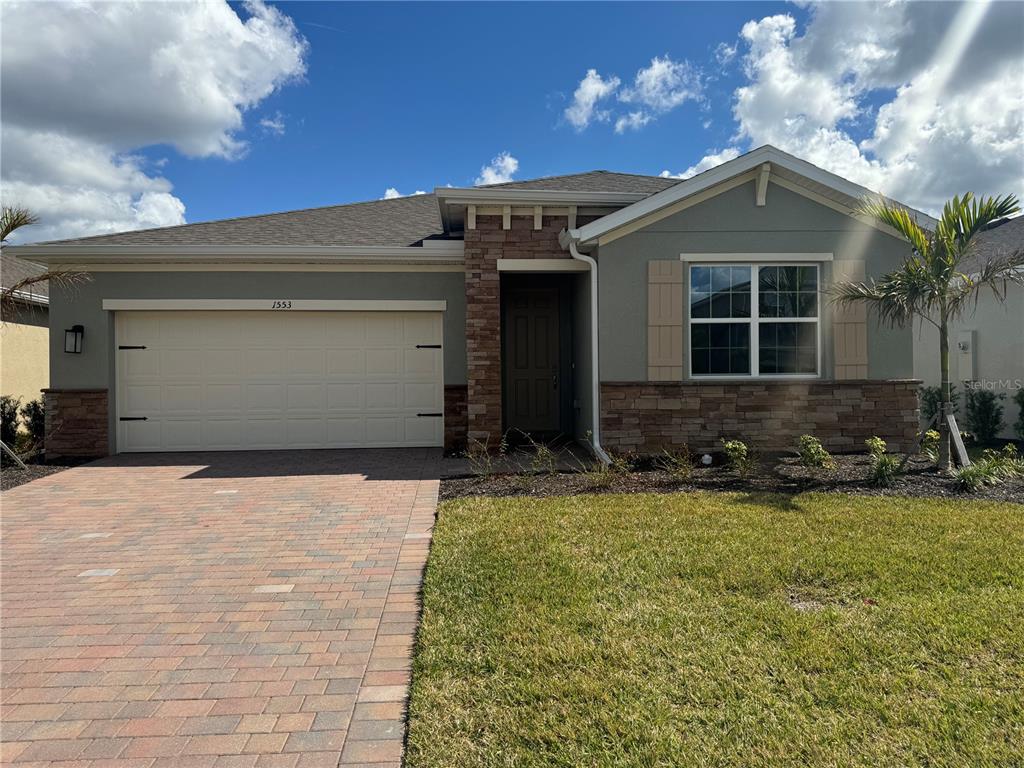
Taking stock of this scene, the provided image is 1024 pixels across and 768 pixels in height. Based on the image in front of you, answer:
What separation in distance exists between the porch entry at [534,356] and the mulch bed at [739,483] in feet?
11.2

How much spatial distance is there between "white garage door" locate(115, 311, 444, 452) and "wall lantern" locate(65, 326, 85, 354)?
515mm

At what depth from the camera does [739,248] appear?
28.2 feet

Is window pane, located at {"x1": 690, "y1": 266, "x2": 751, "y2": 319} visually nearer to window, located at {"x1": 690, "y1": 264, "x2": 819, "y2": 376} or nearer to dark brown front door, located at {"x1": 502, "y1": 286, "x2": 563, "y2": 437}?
window, located at {"x1": 690, "y1": 264, "x2": 819, "y2": 376}

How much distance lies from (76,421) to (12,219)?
3.21 meters

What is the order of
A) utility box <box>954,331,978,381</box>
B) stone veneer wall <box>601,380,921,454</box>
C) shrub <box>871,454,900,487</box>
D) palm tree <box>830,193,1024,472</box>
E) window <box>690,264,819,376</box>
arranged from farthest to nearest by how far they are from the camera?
utility box <box>954,331,978,381</box> < window <box>690,264,819,376</box> < stone veneer wall <box>601,380,921,454</box> < palm tree <box>830,193,1024,472</box> < shrub <box>871,454,900,487</box>

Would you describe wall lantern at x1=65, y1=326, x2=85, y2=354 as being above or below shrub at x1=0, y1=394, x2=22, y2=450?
above

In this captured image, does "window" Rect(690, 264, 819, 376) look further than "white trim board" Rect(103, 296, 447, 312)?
No

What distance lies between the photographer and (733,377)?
8.64 m

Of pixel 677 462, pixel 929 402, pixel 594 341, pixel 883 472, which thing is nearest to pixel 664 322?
pixel 594 341

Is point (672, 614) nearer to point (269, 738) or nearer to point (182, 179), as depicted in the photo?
point (269, 738)

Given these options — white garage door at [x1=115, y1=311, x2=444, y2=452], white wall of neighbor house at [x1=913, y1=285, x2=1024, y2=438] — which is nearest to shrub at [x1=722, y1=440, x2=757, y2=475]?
white garage door at [x1=115, y1=311, x2=444, y2=452]

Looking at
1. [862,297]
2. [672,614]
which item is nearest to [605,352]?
[862,297]

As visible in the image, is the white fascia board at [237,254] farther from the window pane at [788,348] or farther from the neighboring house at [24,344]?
the window pane at [788,348]

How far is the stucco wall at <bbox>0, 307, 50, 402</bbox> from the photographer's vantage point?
468 inches
